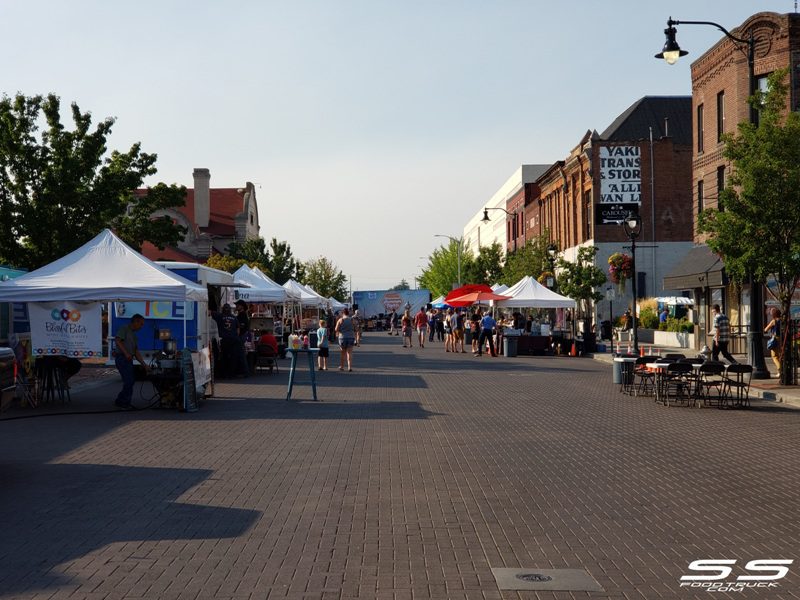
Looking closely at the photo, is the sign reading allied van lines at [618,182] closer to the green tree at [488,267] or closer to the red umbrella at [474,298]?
the red umbrella at [474,298]

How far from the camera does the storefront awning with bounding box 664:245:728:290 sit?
36281 mm

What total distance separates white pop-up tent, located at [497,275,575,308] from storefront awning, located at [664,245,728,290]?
465 cm

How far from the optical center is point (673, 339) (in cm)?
4272

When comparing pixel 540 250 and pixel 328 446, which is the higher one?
pixel 540 250

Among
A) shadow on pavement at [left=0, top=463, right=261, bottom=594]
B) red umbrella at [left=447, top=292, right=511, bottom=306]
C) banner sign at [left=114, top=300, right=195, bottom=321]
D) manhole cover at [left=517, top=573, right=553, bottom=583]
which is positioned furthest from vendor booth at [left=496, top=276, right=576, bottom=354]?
manhole cover at [left=517, top=573, right=553, bottom=583]

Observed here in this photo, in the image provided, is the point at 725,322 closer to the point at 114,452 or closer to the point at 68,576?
the point at 114,452

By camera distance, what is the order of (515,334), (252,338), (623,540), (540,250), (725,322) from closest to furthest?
1. (623,540)
2. (725,322)
3. (252,338)
4. (515,334)
5. (540,250)

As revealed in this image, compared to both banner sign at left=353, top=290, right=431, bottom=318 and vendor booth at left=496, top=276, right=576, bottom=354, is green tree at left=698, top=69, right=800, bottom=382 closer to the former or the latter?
vendor booth at left=496, top=276, right=576, bottom=354

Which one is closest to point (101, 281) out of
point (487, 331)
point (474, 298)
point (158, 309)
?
point (158, 309)

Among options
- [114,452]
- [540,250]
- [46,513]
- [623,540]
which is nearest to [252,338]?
[114,452]

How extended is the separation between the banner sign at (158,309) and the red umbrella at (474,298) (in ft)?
55.0

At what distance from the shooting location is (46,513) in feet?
29.0

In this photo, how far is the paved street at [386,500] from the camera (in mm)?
6684

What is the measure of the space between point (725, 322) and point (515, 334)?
40.1 feet
